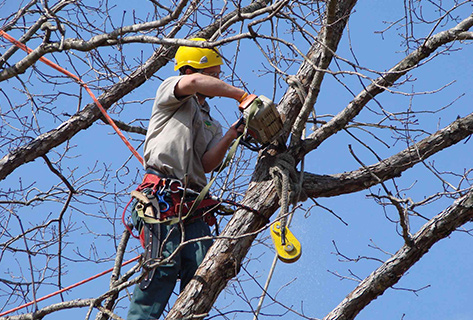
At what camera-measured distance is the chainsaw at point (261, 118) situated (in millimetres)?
3803

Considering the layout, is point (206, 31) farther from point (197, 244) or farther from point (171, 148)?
point (197, 244)

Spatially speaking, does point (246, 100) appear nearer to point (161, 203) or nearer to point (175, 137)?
point (175, 137)

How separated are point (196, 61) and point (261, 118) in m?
0.66

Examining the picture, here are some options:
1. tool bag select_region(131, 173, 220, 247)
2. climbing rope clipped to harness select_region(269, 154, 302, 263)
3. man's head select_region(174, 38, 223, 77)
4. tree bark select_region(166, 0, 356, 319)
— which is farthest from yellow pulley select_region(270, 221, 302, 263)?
man's head select_region(174, 38, 223, 77)

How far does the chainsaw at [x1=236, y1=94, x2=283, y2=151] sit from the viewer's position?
380cm

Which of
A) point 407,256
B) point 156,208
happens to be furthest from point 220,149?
point 407,256

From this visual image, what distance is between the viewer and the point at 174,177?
3.86m

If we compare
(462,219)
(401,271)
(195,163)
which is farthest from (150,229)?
(462,219)

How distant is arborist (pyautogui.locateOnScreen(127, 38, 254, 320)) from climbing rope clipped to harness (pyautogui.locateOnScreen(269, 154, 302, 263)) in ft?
1.17

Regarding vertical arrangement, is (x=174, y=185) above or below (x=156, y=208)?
above

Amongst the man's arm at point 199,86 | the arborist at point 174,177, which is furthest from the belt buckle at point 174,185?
the man's arm at point 199,86

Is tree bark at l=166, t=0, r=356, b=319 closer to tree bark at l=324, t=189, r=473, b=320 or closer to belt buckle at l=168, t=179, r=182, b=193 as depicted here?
belt buckle at l=168, t=179, r=182, b=193

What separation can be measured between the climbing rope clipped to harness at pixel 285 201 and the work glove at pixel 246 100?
396 millimetres

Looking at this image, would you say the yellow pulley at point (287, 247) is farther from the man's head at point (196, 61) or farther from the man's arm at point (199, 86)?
the man's head at point (196, 61)
